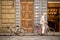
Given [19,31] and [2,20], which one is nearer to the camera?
[19,31]

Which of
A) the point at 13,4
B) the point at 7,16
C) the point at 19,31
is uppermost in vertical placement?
the point at 13,4

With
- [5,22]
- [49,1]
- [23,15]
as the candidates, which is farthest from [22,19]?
[49,1]

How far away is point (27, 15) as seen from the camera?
1814cm

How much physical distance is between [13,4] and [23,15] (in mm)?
1423

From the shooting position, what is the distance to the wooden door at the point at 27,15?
17953 mm

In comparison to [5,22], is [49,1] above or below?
above

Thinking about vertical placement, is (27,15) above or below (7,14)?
below

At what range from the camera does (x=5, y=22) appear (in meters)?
17.8

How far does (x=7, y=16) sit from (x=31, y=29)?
2.56m

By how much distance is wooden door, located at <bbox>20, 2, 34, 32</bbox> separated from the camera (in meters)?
18.0

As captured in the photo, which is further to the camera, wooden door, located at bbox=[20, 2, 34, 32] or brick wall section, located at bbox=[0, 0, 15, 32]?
wooden door, located at bbox=[20, 2, 34, 32]

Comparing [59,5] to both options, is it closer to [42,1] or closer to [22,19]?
[42,1]

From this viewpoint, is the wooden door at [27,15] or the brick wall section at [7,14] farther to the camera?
the wooden door at [27,15]

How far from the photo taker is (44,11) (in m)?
17.6
